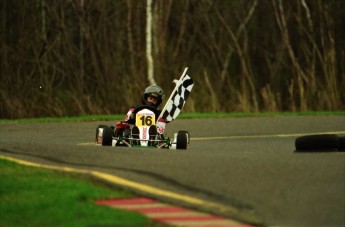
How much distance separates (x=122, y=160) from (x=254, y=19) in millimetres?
20740

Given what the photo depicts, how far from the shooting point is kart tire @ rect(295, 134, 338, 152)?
15266 mm

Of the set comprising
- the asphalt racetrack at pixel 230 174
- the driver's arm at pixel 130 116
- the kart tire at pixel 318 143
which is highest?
the driver's arm at pixel 130 116

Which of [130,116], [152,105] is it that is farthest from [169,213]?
[152,105]

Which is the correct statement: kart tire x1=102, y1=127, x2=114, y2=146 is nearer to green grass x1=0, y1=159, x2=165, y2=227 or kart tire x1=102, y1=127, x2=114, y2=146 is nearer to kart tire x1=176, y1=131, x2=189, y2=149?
kart tire x1=176, y1=131, x2=189, y2=149

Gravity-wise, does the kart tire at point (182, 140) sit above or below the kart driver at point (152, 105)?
below

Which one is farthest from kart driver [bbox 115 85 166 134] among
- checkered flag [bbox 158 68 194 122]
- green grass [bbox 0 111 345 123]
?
green grass [bbox 0 111 345 123]

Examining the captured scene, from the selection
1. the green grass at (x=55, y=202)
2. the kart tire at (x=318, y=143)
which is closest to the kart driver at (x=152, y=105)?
the kart tire at (x=318, y=143)

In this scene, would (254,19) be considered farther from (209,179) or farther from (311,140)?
(209,179)

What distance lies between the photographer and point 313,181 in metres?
10.6

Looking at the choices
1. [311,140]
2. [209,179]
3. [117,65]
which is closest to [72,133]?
[311,140]

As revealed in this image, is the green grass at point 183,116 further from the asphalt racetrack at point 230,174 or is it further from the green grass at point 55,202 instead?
the green grass at point 55,202

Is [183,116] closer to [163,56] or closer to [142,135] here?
[163,56]

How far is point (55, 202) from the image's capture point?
965 cm

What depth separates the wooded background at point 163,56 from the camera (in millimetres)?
25781
